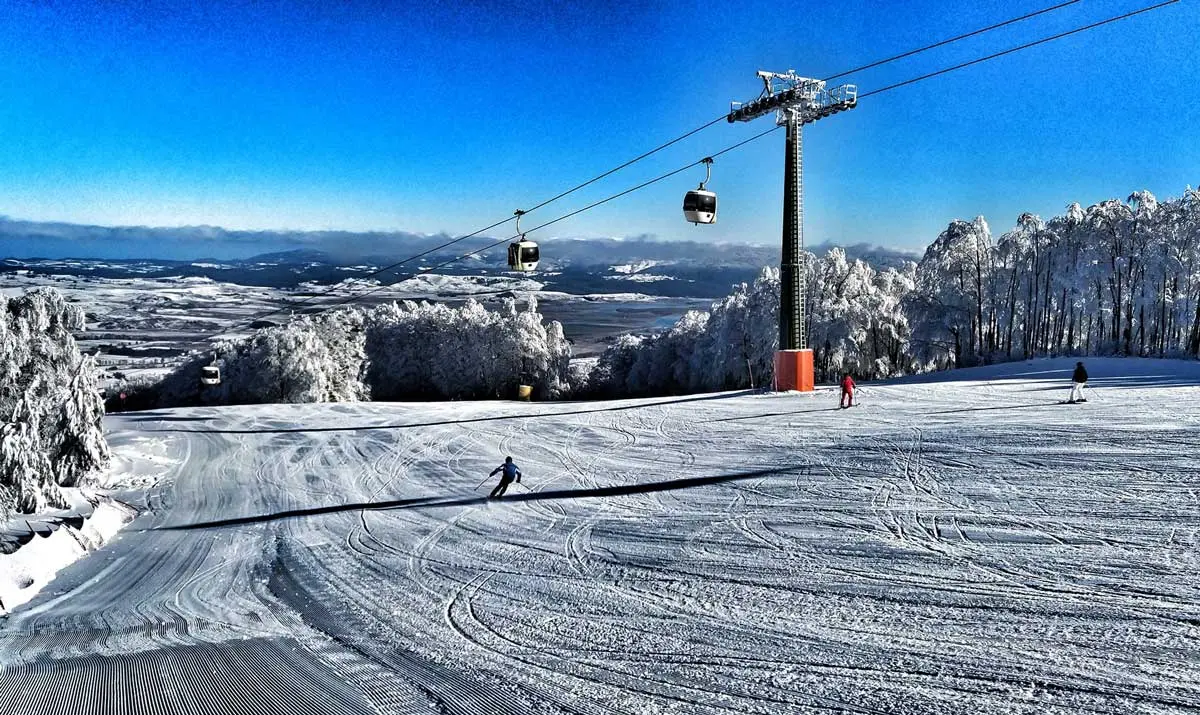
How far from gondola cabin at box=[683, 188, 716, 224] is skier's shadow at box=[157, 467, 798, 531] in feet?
28.0

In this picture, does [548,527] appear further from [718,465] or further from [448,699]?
[448,699]

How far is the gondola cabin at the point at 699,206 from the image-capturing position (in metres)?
24.3

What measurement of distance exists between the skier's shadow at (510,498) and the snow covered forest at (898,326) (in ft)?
138

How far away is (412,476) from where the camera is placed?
23812 millimetres

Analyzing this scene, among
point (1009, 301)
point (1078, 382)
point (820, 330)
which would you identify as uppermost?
point (1009, 301)

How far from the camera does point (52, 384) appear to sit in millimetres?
24734

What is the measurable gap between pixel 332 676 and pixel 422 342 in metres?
78.6

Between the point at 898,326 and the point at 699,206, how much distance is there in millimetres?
45021

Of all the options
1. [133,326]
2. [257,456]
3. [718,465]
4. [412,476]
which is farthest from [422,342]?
[718,465]

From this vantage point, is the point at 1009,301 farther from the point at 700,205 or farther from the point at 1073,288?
the point at 700,205

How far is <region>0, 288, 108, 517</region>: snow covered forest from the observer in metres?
23.6

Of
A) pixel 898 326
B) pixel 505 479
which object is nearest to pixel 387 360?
pixel 898 326

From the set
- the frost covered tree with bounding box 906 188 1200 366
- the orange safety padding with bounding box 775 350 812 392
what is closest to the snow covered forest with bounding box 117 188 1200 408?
the frost covered tree with bounding box 906 188 1200 366

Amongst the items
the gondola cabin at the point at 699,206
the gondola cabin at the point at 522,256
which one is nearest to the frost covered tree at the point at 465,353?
the gondola cabin at the point at 522,256
